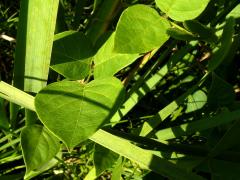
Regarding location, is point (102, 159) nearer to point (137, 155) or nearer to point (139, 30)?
point (137, 155)

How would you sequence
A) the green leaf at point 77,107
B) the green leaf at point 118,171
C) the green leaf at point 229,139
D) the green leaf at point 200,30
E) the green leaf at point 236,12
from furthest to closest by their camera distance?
the green leaf at point 236,12
the green leaf at point 118,171
the green leaf at point 229,139
the green leaf at point 200,30
the green leaf at point 77,107

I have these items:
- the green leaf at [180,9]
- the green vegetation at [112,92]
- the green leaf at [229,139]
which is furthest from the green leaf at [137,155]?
the green leaf at [180,9]

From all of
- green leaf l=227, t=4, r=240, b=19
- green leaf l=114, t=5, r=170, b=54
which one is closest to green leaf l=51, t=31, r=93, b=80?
green leaf l=114, t=5, r=170, b=54

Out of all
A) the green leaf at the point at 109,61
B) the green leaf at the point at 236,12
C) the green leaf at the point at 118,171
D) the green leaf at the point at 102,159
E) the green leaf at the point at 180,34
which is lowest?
the green leaf at the point at 118,171

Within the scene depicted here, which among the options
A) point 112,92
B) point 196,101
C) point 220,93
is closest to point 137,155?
point 112,92

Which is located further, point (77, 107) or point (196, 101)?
point (196, 101)

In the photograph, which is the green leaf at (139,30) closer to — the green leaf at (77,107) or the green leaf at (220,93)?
Result: the green leaf at (77,107)

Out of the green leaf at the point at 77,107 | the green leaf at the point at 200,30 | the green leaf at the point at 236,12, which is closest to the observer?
the green leaf at the point at 77,107

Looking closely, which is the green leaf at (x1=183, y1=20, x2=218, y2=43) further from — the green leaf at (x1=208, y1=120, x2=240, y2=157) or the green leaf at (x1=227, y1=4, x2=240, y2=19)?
the green leaf at (x1=227, y1=4, x2=240, y2=19)

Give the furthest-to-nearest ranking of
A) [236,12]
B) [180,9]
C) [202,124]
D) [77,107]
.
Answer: [236,12] < [202,124] < [180,9] < [77,107]
